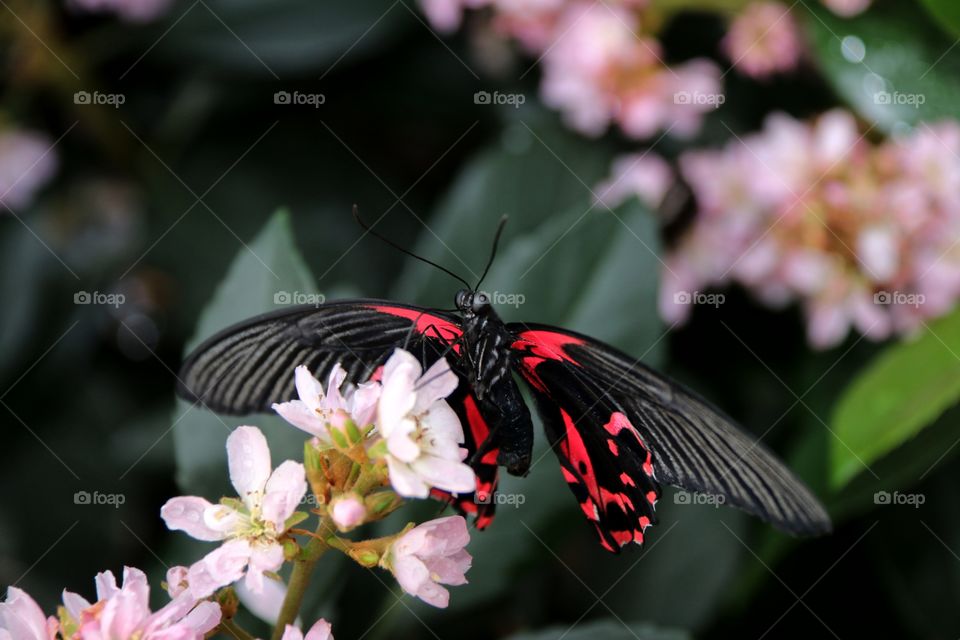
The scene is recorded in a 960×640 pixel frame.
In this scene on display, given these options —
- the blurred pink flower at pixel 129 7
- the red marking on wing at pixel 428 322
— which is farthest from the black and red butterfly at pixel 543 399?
the blurred pink flower at pixel 129 7

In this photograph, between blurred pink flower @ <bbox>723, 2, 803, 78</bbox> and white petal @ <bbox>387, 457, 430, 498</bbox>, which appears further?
blurred pink flower @ <bbox>723, 2, 803, 78</bbox>

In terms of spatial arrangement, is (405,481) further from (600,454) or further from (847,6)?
(847,6)

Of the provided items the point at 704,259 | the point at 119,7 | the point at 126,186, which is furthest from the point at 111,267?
the point at 704,259

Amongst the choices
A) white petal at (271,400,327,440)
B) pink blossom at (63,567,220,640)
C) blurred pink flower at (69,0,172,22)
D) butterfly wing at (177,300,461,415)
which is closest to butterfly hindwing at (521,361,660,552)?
butterfly wing at (177,300,461,415)

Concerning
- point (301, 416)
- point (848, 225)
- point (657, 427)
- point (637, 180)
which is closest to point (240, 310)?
point (301, 416)

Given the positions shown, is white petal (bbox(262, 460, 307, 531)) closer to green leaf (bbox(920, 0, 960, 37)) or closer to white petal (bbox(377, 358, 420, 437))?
white petal (bbox(377, 358, 420, 437))

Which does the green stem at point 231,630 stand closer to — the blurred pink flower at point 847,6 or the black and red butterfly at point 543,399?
the black and red butterfly at point 543,399
